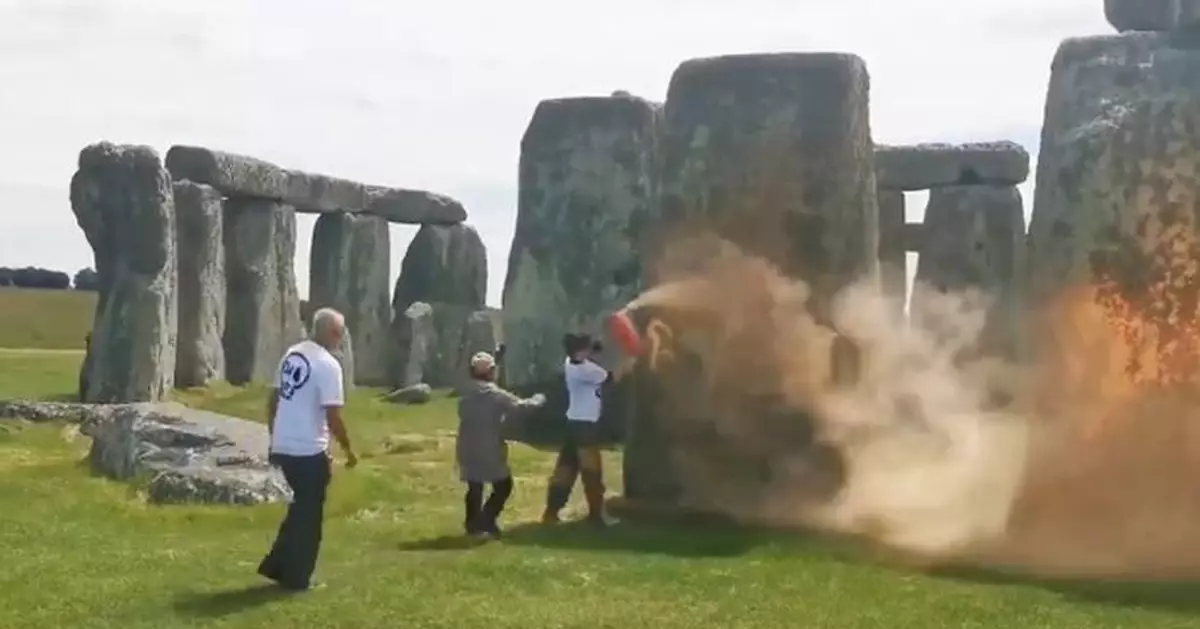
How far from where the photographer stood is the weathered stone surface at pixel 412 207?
31.6m

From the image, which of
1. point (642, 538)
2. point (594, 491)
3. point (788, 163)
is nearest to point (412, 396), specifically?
point (594, 491)

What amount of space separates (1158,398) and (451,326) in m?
20.0

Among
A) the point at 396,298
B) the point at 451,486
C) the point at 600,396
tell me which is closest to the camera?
the point at 600,396

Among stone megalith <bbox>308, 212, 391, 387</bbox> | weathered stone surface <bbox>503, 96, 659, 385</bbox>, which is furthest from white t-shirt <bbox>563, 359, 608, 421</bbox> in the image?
stone megalith <bbox>308, 212, 391, 387</bbox>

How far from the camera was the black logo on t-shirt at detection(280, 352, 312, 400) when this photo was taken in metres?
9.45

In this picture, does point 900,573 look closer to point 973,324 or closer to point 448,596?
point 448,596

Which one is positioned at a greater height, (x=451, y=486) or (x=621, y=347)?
(x=621, y=347)

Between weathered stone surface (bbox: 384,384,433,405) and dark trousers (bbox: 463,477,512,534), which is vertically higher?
dark trousers (bbox: 463,477,512,534)

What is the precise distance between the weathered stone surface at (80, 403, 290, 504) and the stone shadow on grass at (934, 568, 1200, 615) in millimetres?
5201

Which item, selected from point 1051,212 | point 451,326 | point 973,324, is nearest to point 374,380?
point 451,326

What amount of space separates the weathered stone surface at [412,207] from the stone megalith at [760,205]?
18918mm

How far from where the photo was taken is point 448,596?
947cm

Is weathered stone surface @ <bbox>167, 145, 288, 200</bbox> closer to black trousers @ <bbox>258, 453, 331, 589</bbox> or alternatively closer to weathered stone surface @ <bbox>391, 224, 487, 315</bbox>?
weathered stone surface @ <bbox>391, 224, 487, 315</bbox>

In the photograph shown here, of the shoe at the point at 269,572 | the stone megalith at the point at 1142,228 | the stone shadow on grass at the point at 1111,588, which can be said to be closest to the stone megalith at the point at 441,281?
the stone megalith at the point at 1142,228
